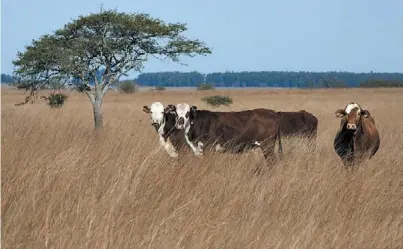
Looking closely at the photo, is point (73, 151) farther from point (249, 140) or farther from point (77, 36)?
point (77, 36)

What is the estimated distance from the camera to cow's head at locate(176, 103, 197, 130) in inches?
408

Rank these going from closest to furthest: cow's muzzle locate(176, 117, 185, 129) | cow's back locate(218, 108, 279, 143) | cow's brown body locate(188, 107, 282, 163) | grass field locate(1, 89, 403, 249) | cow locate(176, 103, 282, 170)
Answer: grass field locate(1, 89, 403, 249), cow's muzzle locate(176, 117, 185, 129), cow locate(176, 103, 282, 170), cow's brown body locate(188, 107, 282, 163), cow's back locate(218, 108, 279, 143)

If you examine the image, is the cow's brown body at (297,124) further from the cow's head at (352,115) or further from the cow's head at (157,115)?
the cow's head at (352,115)

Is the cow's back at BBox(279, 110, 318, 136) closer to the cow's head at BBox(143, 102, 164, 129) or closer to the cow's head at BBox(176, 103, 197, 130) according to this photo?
the cow's head at BBox(143, 102, 164, 129)

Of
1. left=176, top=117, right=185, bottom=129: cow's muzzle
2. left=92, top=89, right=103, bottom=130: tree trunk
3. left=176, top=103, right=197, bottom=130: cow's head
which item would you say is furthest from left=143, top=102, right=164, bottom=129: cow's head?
left=92, top=89, right=103, bottom=130: tree trunk

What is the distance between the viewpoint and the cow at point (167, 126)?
399 inches

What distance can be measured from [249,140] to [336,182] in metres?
4.93

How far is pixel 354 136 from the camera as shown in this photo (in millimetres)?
9648

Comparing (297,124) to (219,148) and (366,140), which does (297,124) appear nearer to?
(366,140)

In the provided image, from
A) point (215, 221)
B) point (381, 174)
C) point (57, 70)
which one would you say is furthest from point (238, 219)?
point (57, 70)

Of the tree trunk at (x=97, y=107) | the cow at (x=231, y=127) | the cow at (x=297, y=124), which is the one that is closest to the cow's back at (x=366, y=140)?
the cow at (x=231, y=127)

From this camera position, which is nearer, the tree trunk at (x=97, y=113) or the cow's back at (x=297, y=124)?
the cow's back at (x=297, y=124)

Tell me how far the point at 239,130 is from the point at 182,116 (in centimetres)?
100

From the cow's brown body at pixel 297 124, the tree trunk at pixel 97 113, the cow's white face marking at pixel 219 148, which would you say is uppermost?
the cow's white face marking at pixel 219 148
